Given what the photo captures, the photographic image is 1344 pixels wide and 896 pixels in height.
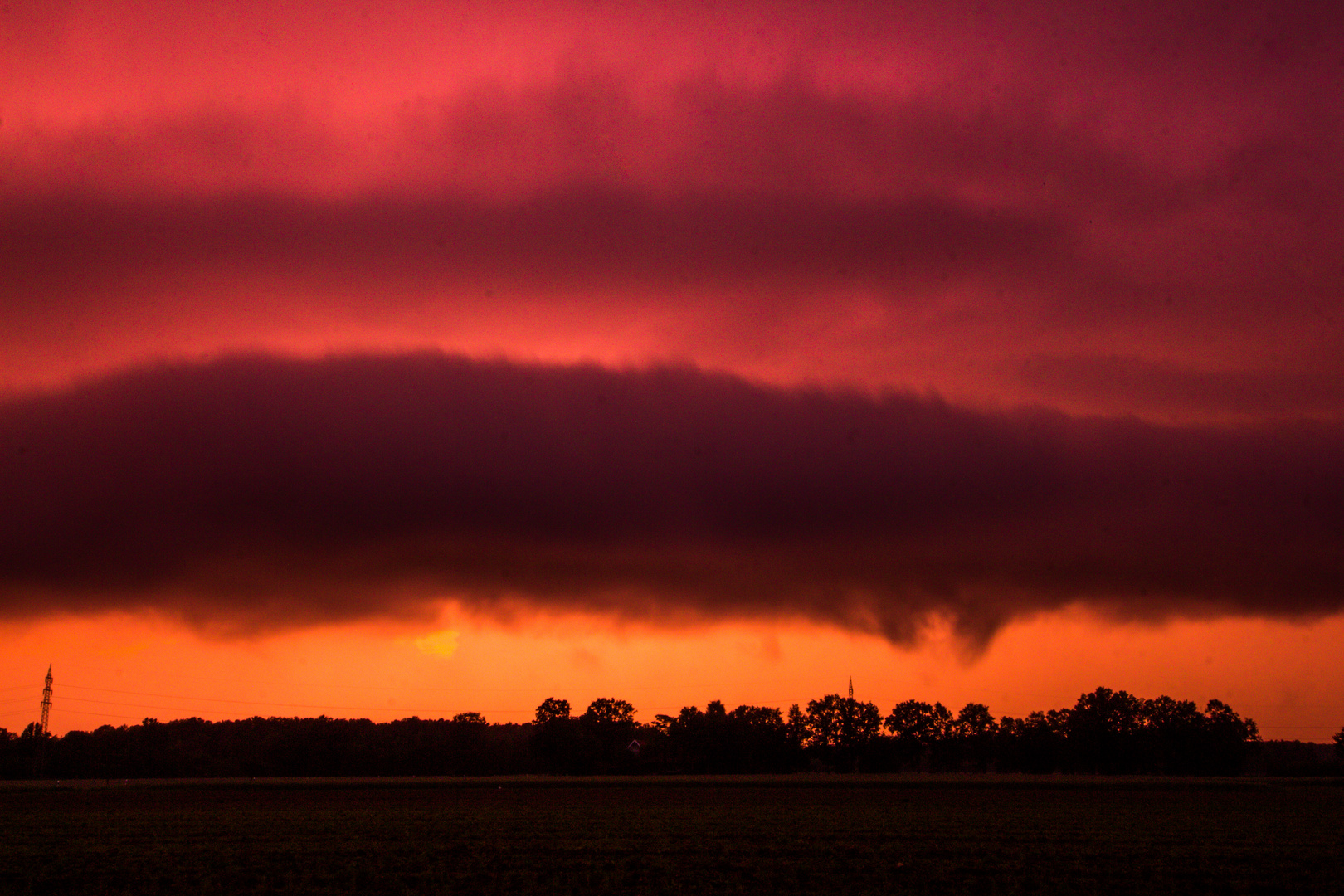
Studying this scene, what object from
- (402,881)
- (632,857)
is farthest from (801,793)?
(402,881)

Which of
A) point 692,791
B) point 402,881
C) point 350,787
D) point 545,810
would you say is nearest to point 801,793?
point 692,791

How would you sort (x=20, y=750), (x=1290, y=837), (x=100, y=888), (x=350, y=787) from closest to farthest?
(x=100, y=888) < (x=1290, y=837) < (x=350, y=787) < (x=20, y=750)

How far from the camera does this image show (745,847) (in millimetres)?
52219

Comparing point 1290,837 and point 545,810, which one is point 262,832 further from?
point 1290,837

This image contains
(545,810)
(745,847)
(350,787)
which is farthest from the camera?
(350,787)

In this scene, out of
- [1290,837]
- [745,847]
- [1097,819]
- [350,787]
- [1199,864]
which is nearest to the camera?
[1199,864]

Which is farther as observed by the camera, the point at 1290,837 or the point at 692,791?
the point at 692,791

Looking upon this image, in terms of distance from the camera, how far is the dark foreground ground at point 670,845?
41.1 meters

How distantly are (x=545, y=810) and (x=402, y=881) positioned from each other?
4061 cm

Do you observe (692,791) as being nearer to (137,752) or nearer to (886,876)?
(886,876)

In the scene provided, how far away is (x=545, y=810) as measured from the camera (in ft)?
263

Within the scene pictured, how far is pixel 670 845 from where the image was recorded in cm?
5262

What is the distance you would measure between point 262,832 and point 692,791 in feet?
204

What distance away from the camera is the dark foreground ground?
41.1 m
